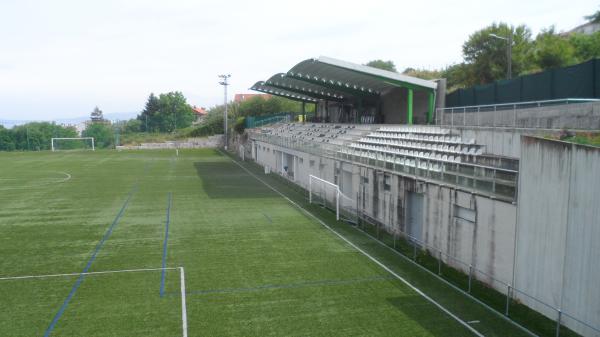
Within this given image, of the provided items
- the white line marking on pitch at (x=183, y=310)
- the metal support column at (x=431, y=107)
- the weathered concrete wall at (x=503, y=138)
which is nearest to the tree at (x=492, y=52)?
the metal support column at (x=431, y=107)

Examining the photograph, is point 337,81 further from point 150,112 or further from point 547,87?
point 150,112

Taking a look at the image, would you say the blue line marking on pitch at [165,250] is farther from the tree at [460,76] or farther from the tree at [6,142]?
the tree at [6,142]

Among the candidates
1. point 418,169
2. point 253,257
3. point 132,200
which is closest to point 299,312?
point 253,257

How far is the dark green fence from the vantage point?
18.9 metres

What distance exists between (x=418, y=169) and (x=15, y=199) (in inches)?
970

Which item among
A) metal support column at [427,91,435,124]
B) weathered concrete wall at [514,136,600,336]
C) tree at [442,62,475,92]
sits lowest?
weathered concrete wall at [514,136,600,336]

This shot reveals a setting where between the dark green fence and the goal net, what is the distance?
9918 millimetres

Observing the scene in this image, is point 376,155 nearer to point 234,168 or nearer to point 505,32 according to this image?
point 234,168

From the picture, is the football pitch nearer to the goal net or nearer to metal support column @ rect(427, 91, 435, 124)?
the goal net

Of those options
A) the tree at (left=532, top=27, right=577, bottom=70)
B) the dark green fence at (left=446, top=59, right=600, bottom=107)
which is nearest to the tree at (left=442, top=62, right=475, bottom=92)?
the tree at (left=532, top=27, right=577, bottom=70)

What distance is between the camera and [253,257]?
1680cm

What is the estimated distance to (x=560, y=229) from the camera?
1099cm

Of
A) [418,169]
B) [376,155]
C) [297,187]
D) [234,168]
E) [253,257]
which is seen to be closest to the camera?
[253,257]

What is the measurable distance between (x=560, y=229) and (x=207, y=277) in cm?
995
